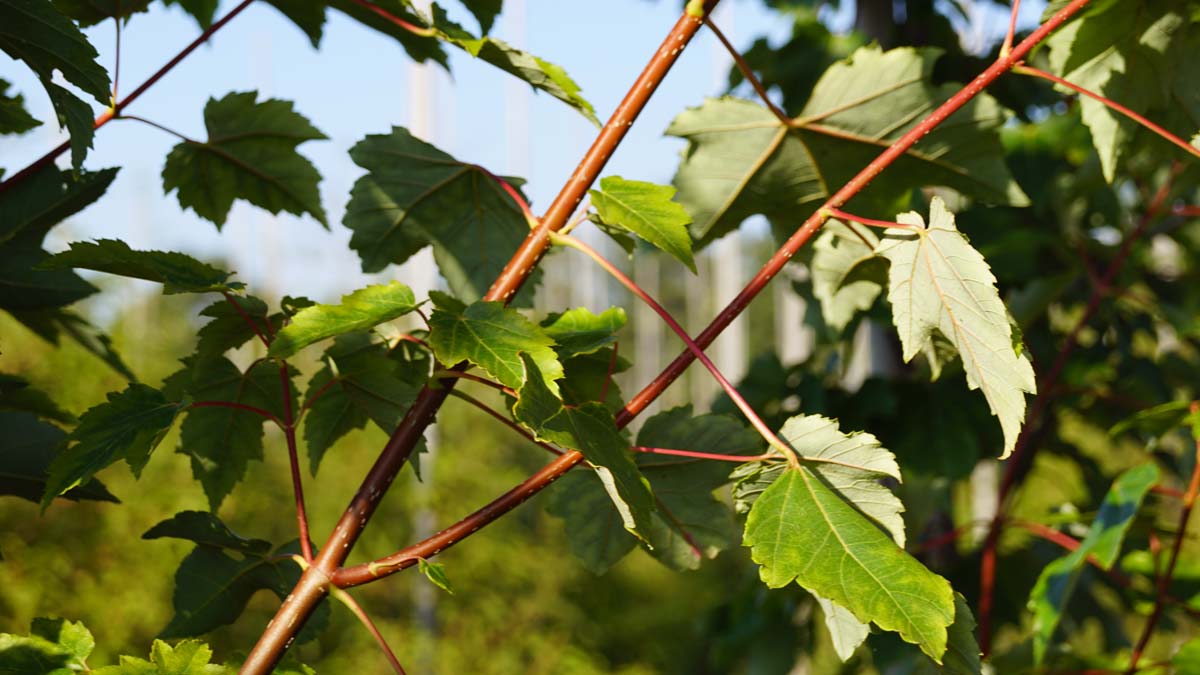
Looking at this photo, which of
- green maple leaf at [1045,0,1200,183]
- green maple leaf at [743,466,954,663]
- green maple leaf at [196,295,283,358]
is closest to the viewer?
green maple leaf at [743,466,954,663]

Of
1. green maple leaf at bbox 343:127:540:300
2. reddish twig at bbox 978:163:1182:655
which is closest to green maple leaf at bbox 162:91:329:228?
green maple leaf at bbox 343:127:540:300

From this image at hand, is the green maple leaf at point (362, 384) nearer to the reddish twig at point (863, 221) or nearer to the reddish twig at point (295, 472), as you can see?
the reddish twig at point (295, 472)

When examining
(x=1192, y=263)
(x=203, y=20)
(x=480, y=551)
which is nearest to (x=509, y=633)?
(x=480, y=551)

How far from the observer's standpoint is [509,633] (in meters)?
7.26

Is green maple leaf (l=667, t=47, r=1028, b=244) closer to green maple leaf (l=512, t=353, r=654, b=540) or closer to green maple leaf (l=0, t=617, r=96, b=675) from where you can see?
green maple leaf (l=512, t=353, r=654, b=540)

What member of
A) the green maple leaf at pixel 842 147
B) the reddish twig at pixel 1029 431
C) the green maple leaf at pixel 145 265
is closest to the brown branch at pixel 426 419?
the green maple leaf at pixel 145 265

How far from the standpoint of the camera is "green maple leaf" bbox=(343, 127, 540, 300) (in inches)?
24.8

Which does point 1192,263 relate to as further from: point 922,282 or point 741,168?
point 922,282

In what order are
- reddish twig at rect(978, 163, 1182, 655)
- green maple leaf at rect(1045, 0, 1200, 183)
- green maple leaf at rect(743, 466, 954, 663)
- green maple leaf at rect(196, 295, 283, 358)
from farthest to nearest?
reddish twig at rect(978, 163, 1182, 655), green maple leaf at rect(1045, 0, 1200, 183), green maple leaf at rect(196, 295, 283, 358), green maple leaf at rect(743, 466, 954, 663)

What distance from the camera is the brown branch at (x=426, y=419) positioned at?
46 cm

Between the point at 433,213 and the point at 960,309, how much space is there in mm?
335

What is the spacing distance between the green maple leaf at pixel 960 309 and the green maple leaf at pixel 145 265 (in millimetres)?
312

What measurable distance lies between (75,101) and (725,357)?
14463 millimetres

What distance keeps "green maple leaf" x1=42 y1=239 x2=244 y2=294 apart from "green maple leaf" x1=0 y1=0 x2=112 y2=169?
0.13 ft
